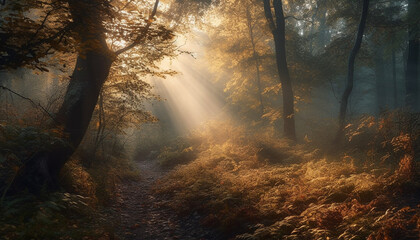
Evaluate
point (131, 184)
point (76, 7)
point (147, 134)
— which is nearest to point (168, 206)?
point (131, 184)

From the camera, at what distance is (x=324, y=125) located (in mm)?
15070

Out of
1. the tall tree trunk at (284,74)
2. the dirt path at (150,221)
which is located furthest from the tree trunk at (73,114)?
the tall tree trunk at (284,74)

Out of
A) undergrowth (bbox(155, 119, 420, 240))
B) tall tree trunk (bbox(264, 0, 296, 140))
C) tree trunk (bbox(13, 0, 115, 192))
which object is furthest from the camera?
tall tree trunk (bbox(264, 0, 296, 140))

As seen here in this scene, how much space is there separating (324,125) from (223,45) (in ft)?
26.6

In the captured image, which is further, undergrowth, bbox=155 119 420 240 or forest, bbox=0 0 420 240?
forest, bbox=0 0 420 240

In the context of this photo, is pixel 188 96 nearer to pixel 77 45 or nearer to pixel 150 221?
pixel 150 221

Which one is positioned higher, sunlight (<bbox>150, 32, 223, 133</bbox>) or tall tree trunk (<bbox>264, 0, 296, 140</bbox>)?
sunlight (<bbox>150, 32, 223, 133</bbox>)

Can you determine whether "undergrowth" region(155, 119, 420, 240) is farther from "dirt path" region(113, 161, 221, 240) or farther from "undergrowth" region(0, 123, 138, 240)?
"undergrowth" region(0, 123, 138, 240)

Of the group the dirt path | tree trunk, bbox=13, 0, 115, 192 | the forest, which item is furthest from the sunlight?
tree trunk, bbox=13, 0, 115, 192

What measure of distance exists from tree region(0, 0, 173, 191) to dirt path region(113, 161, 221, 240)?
6.60 ft

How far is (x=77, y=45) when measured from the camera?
435 cm

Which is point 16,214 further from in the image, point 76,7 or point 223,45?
point 223,45

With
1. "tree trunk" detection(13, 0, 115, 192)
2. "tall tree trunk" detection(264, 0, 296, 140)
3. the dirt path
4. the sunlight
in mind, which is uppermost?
the sunlight

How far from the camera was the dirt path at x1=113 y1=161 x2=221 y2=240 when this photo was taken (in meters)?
5.81
